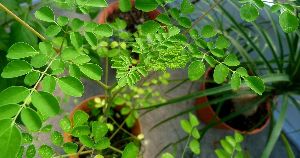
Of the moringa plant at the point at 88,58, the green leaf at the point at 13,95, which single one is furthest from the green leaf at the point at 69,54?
the green leaf at the point at 13,95

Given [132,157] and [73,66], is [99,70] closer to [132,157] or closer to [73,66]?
[73,66]

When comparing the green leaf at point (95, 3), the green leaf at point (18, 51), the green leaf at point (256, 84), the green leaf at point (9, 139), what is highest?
the green leaf at point (95, 3)

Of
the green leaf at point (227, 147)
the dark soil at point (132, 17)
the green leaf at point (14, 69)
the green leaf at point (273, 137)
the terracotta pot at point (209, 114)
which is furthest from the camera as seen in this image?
the dark soil at point (132, 17)

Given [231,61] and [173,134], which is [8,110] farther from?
[173,134]

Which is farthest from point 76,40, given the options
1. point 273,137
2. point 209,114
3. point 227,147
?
point 209,114

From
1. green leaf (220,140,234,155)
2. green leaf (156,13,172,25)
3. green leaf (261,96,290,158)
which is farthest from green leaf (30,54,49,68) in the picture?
green leaf (261,96,290,158)

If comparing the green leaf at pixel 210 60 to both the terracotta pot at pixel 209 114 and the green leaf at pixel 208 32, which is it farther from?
the terracotta pot at pixel 209 114
